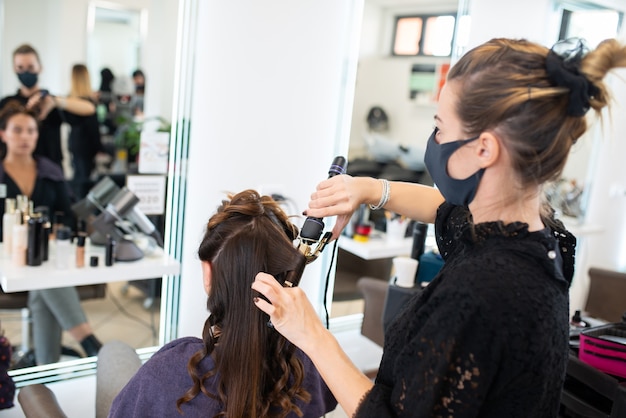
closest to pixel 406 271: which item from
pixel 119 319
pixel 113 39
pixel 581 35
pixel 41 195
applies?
pixel 119 319

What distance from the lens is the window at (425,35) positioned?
2.46 metres

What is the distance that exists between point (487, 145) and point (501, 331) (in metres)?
0.25

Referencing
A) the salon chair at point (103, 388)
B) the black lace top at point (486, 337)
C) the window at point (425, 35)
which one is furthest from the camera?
the window at point (425, 35)

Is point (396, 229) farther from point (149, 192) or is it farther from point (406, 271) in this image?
point (149, 192)

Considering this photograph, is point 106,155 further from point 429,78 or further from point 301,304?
point 301,304

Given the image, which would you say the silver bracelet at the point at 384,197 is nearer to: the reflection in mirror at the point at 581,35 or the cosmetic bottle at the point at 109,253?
the cosmetic bottle at the point at 109,253

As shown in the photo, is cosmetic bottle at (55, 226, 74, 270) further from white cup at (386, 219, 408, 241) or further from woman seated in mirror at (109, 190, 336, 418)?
white cup at (386, 219, 408, 241)

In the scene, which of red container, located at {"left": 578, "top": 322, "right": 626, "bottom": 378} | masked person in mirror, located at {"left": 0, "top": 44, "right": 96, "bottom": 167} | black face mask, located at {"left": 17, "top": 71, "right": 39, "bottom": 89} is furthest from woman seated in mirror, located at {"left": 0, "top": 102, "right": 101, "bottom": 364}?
red container, located at {"left": 578, "top": 322, "right": 626, "bottom": 378}

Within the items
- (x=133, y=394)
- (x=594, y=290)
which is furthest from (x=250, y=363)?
(x=594, y=290)

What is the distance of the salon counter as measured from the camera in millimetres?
1567

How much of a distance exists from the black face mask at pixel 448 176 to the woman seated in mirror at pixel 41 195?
1651mm

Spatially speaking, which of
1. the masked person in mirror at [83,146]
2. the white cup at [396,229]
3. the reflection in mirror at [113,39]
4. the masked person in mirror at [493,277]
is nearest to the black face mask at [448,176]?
the masked person in mirror at [493,277]

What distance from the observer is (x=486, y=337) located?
0.67 metres

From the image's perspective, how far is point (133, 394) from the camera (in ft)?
3.53
